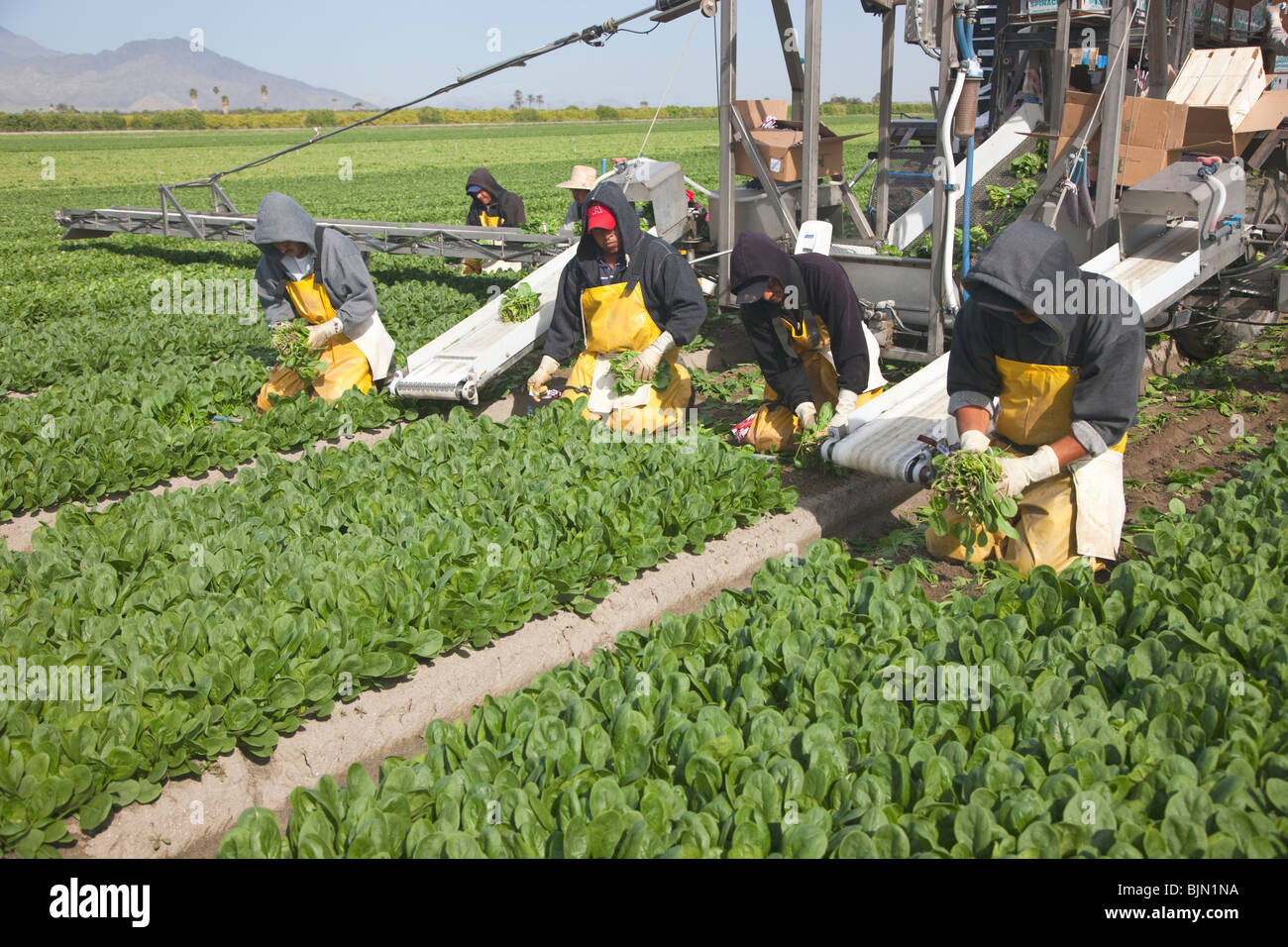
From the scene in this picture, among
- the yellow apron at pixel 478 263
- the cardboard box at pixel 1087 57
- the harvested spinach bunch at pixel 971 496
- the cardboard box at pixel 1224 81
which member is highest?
the cardboard box at pixel 1087 57

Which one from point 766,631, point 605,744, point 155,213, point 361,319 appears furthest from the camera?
point 155,213

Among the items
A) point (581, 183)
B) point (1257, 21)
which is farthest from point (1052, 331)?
point (1257, 21)

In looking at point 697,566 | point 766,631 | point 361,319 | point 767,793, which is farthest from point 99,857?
point 361,319

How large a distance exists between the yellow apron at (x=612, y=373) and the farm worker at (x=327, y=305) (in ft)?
5.19

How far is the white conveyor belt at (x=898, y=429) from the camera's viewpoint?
4.75 meters

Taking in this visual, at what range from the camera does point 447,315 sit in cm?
914

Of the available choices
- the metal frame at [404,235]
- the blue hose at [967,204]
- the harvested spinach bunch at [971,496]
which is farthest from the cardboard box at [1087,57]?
the harvested spinach bunch at [971,496]

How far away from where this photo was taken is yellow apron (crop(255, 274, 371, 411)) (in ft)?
22.9

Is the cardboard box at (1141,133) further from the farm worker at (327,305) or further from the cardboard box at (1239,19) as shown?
the farm worker at (327,305)

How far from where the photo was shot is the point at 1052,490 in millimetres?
4590

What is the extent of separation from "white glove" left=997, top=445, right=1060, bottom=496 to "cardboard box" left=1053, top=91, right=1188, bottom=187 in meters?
3.33

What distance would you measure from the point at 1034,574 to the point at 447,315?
21.4ft

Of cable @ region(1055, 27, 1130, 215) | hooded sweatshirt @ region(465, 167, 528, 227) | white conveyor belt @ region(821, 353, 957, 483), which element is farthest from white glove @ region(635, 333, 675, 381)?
hooded sweatshirt @ region(465, 167, 528, 227)

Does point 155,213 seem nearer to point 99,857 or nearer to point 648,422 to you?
point 648,422
